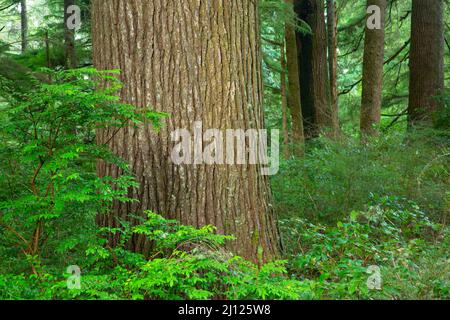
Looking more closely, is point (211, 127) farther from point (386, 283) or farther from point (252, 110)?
point (386, 283)

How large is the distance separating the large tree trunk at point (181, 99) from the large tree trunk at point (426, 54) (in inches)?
315

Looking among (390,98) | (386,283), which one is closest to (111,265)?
(386,283)

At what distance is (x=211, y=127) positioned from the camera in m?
4.80

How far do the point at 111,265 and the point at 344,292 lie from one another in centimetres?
181

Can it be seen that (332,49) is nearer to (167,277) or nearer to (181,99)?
(181,99)

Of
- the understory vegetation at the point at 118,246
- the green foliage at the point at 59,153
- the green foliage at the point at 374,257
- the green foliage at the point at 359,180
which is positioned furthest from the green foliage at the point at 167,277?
the green foliage at the point at 359,180

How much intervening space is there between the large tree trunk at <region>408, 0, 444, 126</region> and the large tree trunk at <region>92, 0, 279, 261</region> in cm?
799

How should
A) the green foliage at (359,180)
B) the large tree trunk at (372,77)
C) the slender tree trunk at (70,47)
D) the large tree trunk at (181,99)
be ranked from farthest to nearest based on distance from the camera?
the slender tree trunk at (70,47)
the large tree trunk at (372,77)
the green foliage at (359,180)
the large tree trunk at (181,99)

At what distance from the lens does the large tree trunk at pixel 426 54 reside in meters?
11.9

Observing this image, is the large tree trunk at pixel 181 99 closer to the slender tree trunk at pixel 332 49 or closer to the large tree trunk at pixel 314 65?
the large tree trunk at pixel 314 65

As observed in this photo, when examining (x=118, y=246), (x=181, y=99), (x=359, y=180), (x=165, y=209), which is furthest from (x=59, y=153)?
(x=359, y=180)

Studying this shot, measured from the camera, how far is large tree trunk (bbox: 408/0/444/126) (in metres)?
11.9

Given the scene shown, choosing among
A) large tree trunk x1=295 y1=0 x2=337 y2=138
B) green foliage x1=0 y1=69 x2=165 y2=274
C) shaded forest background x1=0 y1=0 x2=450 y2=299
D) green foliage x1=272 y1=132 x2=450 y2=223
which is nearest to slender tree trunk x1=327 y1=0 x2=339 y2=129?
large tree trunk x1=295 y1=0 x2=337 y2=138

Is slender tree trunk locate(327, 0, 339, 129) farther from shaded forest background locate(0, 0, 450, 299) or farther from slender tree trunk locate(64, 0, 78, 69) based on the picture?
shaded forest background locate(0, 0, 450, 299)
